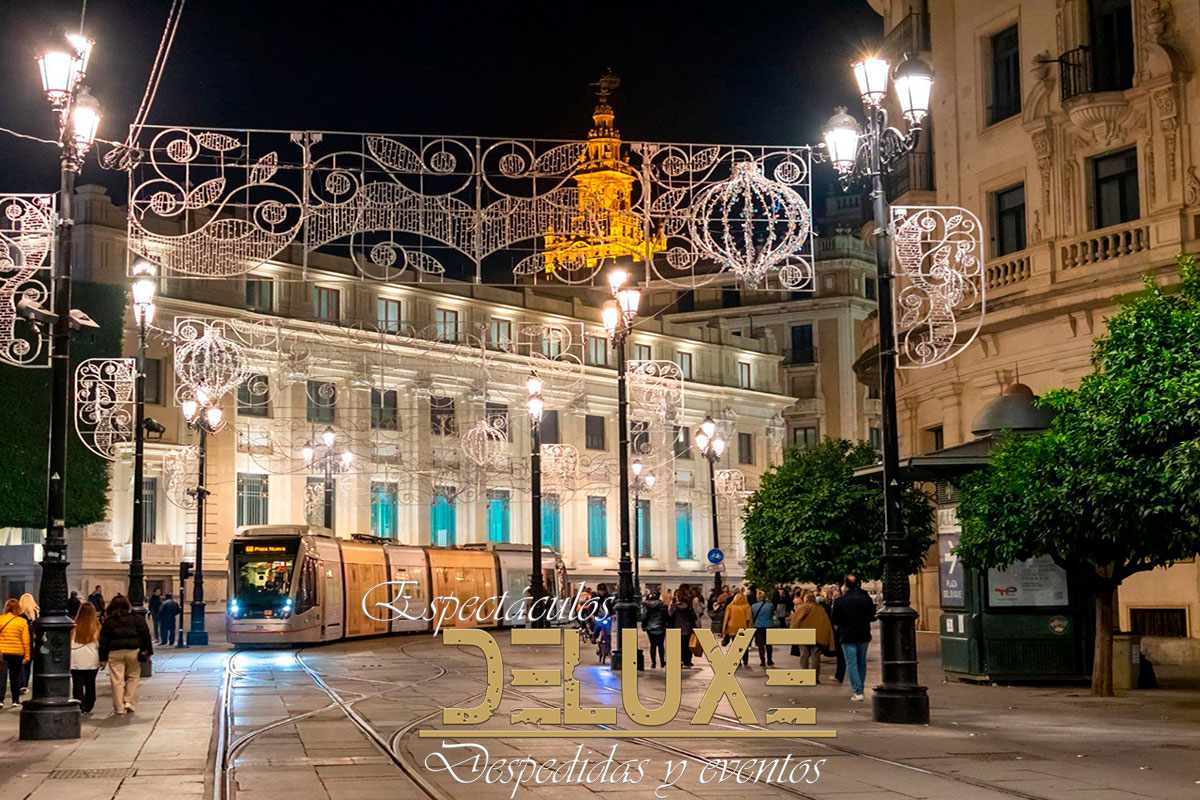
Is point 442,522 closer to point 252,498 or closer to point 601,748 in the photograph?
point 252,498

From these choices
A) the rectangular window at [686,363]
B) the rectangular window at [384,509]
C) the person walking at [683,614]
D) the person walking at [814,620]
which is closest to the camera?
the person walking at [814,620]

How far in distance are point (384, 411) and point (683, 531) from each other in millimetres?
19754

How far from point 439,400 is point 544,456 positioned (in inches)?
618

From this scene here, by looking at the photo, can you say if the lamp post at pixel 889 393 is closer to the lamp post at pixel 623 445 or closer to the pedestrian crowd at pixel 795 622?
the pedestrian crowd at pixel 795 622

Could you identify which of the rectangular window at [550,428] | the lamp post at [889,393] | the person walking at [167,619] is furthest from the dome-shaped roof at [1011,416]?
the rectangular window at [550,428]

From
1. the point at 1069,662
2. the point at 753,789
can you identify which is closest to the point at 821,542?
the point at 1069,662

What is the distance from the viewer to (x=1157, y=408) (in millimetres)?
18375

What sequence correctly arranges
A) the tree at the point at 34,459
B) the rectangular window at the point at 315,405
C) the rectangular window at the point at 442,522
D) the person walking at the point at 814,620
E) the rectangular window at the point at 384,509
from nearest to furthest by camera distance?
the person walking at the point at 814,620
the tree at the point at 34,459
the rectangular window at the point at 315,405
the rectangular window at the point at 384,509
the rectangular window at the point at 442,522

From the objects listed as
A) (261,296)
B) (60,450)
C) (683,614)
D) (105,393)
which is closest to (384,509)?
(261,296)

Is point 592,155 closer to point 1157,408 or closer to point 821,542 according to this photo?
point 1157,408

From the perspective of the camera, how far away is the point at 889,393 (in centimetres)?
1836

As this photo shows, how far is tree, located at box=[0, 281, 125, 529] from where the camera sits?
46625mm

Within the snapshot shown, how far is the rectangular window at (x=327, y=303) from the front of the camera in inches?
2400

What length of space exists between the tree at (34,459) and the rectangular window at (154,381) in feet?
19.0
